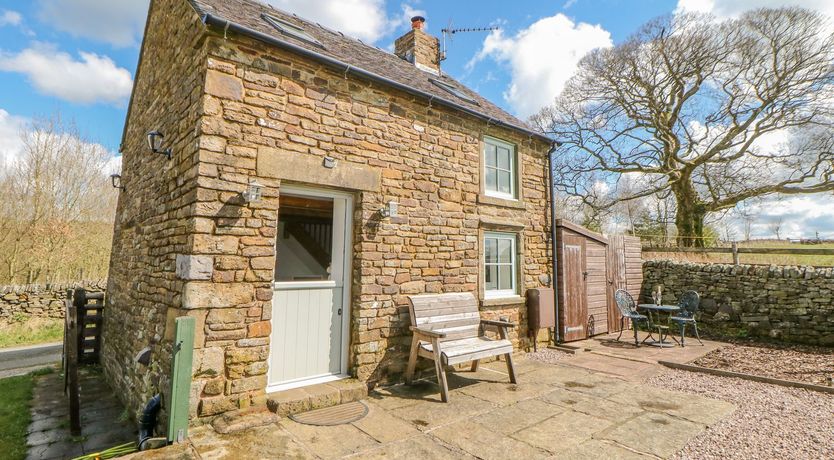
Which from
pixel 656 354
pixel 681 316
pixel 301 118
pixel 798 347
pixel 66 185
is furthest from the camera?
pixel 66 185

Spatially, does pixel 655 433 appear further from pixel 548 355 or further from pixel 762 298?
pixel 762 298

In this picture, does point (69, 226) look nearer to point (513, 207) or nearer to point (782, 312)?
point (513, 207)

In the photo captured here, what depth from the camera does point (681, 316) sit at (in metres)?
8.20

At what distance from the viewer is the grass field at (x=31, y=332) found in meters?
12.0

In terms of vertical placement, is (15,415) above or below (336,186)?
below

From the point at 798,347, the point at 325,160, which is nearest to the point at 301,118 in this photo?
the point at 325,160

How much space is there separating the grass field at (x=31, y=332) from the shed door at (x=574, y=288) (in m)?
16.5

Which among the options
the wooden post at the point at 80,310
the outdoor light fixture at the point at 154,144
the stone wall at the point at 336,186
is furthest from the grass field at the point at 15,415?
the outdoor light fixture at the point at 154,144

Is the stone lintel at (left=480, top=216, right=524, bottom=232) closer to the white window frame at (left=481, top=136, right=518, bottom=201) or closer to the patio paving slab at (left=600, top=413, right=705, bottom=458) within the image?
the white window frame at (left=481, top=136, right=518, bottom=201)

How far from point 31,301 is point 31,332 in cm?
123

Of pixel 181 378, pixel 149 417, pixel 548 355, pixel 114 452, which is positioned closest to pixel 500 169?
pixel 548 355

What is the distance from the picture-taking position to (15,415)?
5.55m

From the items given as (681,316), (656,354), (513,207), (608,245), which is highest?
(513,207)

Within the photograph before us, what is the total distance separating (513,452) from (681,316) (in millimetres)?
7038
